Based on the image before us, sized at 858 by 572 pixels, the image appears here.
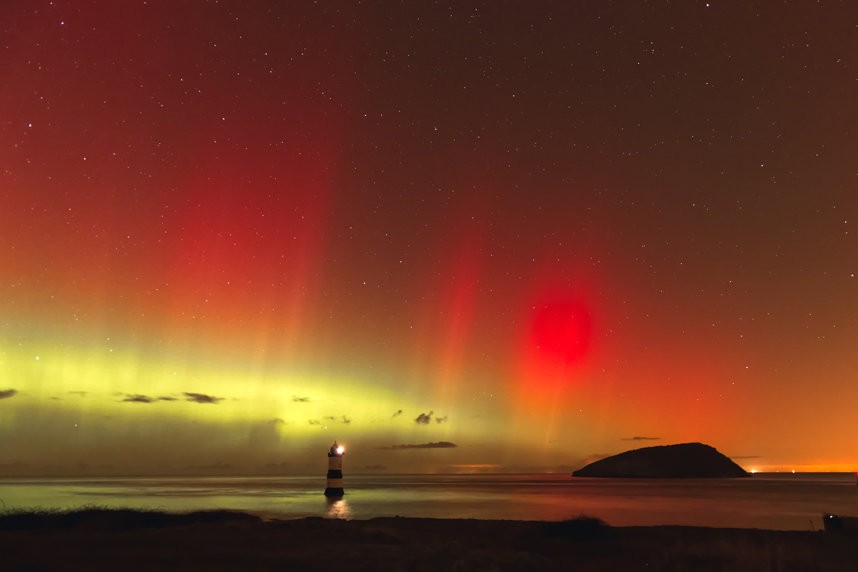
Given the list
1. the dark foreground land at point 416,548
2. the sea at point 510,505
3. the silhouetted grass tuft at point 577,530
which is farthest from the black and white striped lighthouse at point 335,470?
A: the silhouetted grass tuft at point 577,530

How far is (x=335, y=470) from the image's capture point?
189 ft

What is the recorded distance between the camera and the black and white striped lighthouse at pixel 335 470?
53.7 metres

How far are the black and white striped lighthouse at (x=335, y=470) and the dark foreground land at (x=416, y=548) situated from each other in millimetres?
30035

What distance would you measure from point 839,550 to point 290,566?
14.5 metres

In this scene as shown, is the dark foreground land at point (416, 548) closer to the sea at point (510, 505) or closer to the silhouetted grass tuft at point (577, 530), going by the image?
the silhouetted grass tuft at point (577, 530)

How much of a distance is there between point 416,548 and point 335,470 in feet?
141

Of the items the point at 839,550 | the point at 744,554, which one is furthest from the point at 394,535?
the point at 839,550

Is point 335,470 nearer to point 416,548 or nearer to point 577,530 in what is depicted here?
point 577,530

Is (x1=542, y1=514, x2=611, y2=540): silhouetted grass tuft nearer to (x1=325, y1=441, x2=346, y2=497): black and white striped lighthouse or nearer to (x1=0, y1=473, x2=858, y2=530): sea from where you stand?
(x1=0, y1=473, x2=858, y2=530): sea

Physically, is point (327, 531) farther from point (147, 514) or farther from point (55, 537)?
point (147, 514)

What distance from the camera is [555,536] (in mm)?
19422

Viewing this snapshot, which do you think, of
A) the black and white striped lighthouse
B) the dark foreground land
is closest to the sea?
the black and white striped lighthouse

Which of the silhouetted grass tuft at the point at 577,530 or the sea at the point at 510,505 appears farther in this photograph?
the sea at the point at 510,505

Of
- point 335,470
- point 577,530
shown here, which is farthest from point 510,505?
point 577,530
